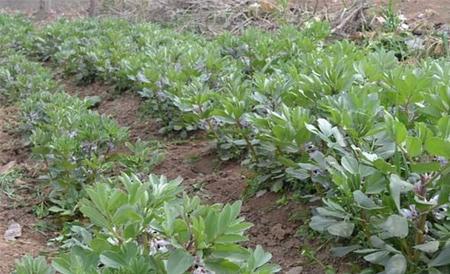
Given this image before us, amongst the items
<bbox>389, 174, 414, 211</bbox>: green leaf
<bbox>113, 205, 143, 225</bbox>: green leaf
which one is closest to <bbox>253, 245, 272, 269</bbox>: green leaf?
<bbox>113, 205, 143, 225</bbox>: green leaf

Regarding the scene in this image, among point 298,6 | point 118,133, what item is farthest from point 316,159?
point 298,6

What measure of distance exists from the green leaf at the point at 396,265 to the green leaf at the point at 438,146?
0.29 meters

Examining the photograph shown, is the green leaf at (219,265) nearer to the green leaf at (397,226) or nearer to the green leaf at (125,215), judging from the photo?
the green leaf at (125,215)

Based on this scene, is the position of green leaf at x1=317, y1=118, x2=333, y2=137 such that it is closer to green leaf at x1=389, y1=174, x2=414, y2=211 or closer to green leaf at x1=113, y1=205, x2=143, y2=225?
green leaf at x1=389, y1=174, x2=414, y2=211

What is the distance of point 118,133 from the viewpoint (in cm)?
373

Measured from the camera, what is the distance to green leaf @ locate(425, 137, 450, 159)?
1.76 m

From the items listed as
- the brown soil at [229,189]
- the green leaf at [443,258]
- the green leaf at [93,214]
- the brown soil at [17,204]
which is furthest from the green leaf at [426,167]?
the brown soil at [17,204]

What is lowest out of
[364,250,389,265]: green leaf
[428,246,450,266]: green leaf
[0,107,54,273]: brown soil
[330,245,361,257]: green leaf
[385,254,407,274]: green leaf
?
[0,107,54,273]: brown soil

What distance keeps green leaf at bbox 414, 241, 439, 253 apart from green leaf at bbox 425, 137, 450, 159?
0.75ft

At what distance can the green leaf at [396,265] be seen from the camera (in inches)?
72.8

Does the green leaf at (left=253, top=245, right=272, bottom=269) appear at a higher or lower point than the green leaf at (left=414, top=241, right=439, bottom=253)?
higher

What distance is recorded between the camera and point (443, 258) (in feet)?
6.04

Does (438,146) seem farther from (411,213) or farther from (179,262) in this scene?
(179,262)

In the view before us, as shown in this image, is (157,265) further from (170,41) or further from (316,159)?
(170,41)
